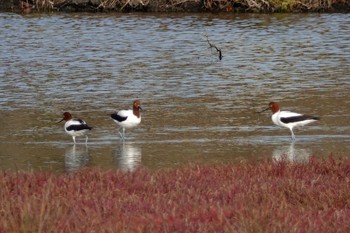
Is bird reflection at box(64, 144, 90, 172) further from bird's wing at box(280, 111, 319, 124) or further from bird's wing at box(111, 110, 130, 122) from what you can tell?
bird's wing at box(280, 111, 319, 124)

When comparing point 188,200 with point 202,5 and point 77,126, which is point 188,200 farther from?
point 202,5

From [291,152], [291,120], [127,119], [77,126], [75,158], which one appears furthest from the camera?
[127,119]

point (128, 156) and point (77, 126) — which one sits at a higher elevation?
point (77, 126)

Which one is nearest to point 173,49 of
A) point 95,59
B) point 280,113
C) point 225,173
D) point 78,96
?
point 95,59

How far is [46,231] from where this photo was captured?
804 centimetres

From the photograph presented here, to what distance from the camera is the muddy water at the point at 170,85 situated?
17.7 meters

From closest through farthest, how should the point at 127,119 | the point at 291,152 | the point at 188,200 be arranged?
the point at 188,200
the point at 291,152
the point at 127,119

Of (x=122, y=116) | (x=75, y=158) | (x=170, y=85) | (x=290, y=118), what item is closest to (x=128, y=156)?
(x=75, y=158)

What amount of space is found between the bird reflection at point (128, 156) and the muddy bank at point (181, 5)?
34982 mm

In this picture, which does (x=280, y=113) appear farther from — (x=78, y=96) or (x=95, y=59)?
(x=95, y=59)

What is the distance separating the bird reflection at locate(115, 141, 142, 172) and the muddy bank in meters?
35.0

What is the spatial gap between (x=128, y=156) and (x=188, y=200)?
22.6 ft

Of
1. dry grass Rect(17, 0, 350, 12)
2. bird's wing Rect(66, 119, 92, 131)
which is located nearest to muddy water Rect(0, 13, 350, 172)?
bird's wing Rect(66, 119, 92, 131)

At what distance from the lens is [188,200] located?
33.5ft
